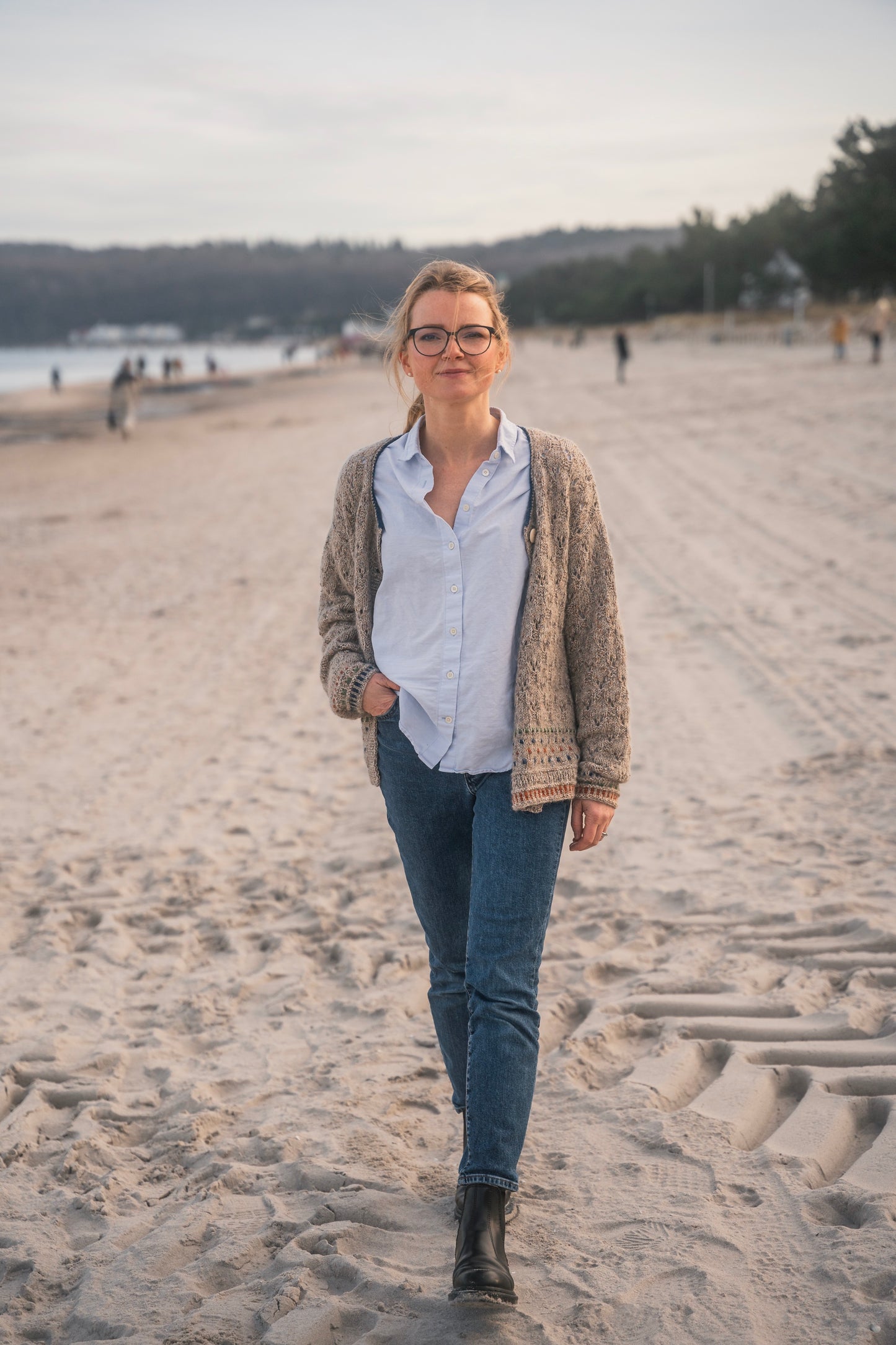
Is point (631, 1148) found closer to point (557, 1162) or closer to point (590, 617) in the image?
point (557, 1162)

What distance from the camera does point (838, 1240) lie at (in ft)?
7.36

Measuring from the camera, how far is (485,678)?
2189 mm

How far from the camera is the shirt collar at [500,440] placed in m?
2.22

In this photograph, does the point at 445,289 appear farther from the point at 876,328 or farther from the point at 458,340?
the point at 876,328

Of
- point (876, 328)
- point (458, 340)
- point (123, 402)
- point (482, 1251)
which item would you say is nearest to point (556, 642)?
point (458, 340)

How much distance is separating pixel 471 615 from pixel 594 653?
27cm

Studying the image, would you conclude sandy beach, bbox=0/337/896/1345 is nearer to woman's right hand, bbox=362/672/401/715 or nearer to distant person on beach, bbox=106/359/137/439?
woman's right hand, bbox=362/672/401/715

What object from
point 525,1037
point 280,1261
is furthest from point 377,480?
point 280,1261

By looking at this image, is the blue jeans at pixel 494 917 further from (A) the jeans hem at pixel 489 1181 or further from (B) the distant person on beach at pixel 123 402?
(B) the distant person on beach at pixel 123 402

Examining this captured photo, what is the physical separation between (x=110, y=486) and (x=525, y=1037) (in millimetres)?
17074

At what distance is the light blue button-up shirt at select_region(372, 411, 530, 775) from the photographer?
218 cm

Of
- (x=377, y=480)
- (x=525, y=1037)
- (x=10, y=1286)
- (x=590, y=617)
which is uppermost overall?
(x=377, y=480)

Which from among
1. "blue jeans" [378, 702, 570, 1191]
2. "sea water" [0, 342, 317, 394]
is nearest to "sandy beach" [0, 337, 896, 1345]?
"blue jeans" [378, 702, 570, 1191]

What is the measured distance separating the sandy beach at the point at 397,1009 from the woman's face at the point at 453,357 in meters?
0.14
